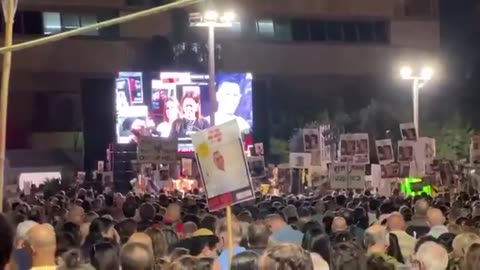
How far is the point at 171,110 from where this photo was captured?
47781mm

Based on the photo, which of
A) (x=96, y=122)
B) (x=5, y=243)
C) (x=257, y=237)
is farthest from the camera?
(x=96, y=122)

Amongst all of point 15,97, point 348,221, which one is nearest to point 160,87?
point 15,97

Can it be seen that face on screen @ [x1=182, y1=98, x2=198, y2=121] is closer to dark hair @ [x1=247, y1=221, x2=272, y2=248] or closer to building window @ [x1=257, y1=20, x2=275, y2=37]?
building window @ [x1=257, y1=20, x2=275, y2=37]

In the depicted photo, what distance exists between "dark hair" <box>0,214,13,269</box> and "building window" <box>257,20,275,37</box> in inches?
2187

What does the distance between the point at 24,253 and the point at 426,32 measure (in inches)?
2212

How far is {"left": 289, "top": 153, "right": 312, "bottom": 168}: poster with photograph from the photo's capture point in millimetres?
29094

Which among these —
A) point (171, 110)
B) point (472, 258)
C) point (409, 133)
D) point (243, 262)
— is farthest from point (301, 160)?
point (243, 262)

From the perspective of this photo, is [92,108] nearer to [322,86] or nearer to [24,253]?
[322,86]

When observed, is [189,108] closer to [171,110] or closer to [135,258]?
[171,110]

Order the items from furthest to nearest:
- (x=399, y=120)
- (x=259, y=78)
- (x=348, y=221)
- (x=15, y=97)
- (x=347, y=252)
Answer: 1. (x=399, y=120)
2. (x=259, y=78)
3. (x=15, y=97)
4. (x=348, y=221)
5. (x=347, y=252)

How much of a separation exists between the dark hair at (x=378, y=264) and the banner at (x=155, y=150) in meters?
18.9

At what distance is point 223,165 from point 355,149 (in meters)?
17.7

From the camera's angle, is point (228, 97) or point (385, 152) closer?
point (385, 152)

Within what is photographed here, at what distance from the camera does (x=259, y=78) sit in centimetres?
5781
